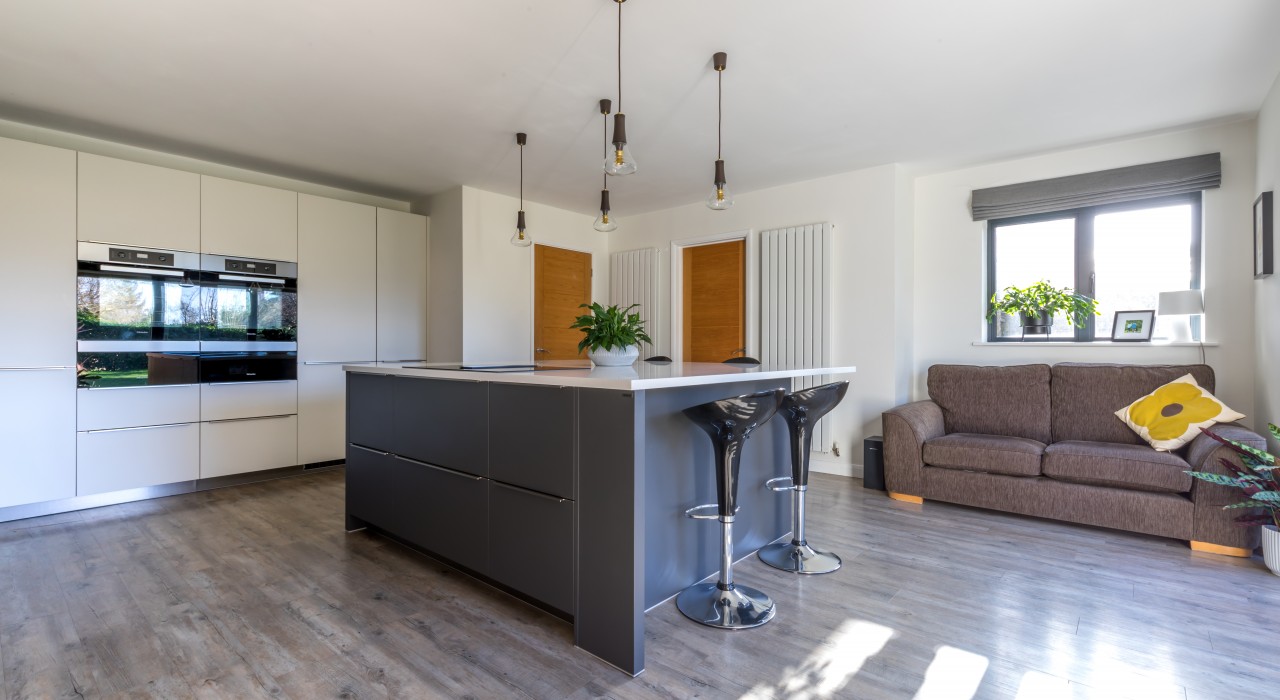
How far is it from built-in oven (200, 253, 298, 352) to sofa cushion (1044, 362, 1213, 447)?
5675 millimetres

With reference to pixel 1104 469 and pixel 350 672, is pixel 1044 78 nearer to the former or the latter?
pixel 1104 469

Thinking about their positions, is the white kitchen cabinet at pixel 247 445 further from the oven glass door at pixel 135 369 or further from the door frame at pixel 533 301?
the door frame at pixel 533 301

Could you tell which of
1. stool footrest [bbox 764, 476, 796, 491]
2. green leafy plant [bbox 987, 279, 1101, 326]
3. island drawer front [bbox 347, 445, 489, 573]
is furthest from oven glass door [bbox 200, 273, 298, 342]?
green leafy plant [bbox 987, 279, 1101, 326]

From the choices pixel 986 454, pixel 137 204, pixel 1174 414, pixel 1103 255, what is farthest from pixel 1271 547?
pixel 137 204

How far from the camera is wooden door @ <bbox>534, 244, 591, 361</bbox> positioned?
5867 millimetres

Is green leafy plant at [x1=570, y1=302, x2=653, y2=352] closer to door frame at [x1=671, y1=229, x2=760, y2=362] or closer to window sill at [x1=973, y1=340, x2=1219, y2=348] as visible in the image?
door frame at [x1=671, y1=229, x2=760, y2=362]

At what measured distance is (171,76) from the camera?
305 cm

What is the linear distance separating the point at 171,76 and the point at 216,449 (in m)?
2.61

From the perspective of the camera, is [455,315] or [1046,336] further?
[455,315]

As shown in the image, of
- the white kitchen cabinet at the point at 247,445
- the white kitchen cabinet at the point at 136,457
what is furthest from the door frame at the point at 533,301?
the white kitchen cabinet at the point at 136,457

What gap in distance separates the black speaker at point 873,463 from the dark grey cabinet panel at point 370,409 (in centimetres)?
327

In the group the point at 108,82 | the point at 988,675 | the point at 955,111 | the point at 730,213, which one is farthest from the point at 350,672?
the point at 730,213

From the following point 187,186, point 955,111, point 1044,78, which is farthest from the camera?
point 187,186

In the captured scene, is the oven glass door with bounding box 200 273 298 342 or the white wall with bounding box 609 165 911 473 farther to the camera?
the white wall with bounding box 609 165 911 473
